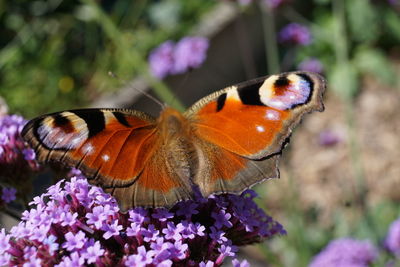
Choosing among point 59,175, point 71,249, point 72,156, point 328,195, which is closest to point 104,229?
point 71,249

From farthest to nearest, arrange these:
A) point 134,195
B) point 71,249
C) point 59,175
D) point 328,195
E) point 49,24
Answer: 1. point 49,24
2. point 328,195
3. point 59,175
4. point 134,195
5. point 71,249

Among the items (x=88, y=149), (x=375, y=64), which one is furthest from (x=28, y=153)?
(x=375, y=64)

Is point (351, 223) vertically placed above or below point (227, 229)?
below

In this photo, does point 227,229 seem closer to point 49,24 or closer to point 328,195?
point 328,195

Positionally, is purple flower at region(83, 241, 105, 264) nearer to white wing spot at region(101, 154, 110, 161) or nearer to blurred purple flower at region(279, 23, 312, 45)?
white wing spot at region(101, 154, 110, 161)

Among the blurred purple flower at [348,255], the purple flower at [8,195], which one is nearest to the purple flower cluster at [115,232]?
the purple flower at [8,195]

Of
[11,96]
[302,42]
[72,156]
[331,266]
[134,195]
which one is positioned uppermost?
[72,156]
